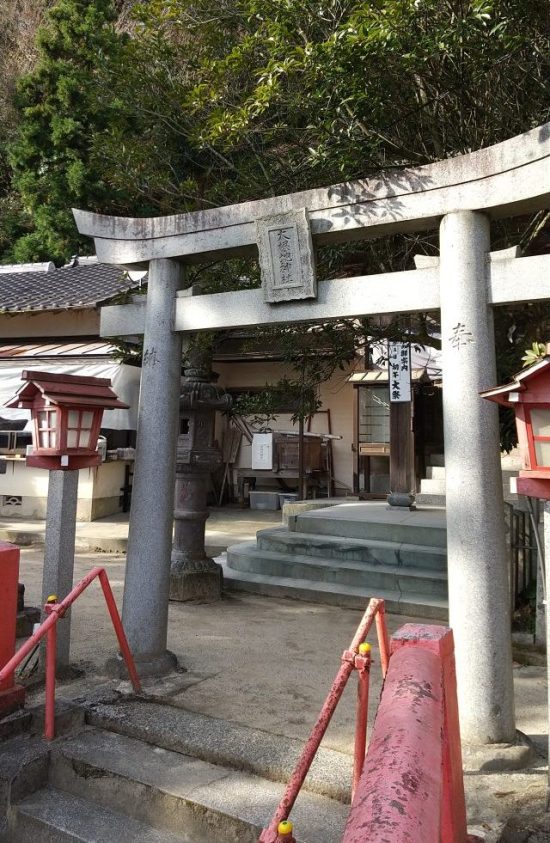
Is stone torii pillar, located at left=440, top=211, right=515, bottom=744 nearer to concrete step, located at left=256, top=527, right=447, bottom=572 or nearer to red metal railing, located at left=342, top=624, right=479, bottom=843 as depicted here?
red metal railing, located at left=342, top=624, right=479, bottom=843

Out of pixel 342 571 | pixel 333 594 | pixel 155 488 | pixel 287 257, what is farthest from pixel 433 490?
pixel 287 257

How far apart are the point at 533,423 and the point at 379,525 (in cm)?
521

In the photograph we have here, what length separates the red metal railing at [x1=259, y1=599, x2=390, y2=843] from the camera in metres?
1.90

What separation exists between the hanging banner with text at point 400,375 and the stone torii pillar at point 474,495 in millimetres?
7045

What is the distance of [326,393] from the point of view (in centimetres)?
1463

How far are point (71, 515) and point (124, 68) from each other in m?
5.19

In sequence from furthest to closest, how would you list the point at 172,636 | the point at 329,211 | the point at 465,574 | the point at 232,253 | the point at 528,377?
the point at 172,636 < the point at 232,253 < the point at 329,211 < the point at 465,574 < the point at 528,377

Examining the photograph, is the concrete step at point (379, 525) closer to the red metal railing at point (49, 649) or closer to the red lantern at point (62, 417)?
the red lantern at point (62, 417)

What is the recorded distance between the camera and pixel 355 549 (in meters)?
7.43

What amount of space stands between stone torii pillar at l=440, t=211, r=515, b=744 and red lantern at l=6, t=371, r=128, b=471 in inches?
101

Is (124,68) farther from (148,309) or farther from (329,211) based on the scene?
(329,211)

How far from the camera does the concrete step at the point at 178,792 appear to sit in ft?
9.11

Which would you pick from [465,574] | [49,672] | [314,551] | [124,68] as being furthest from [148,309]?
[314,551]

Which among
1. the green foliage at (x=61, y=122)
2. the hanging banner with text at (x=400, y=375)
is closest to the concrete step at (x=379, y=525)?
the hanging banner with text at (x=400, y=375)
